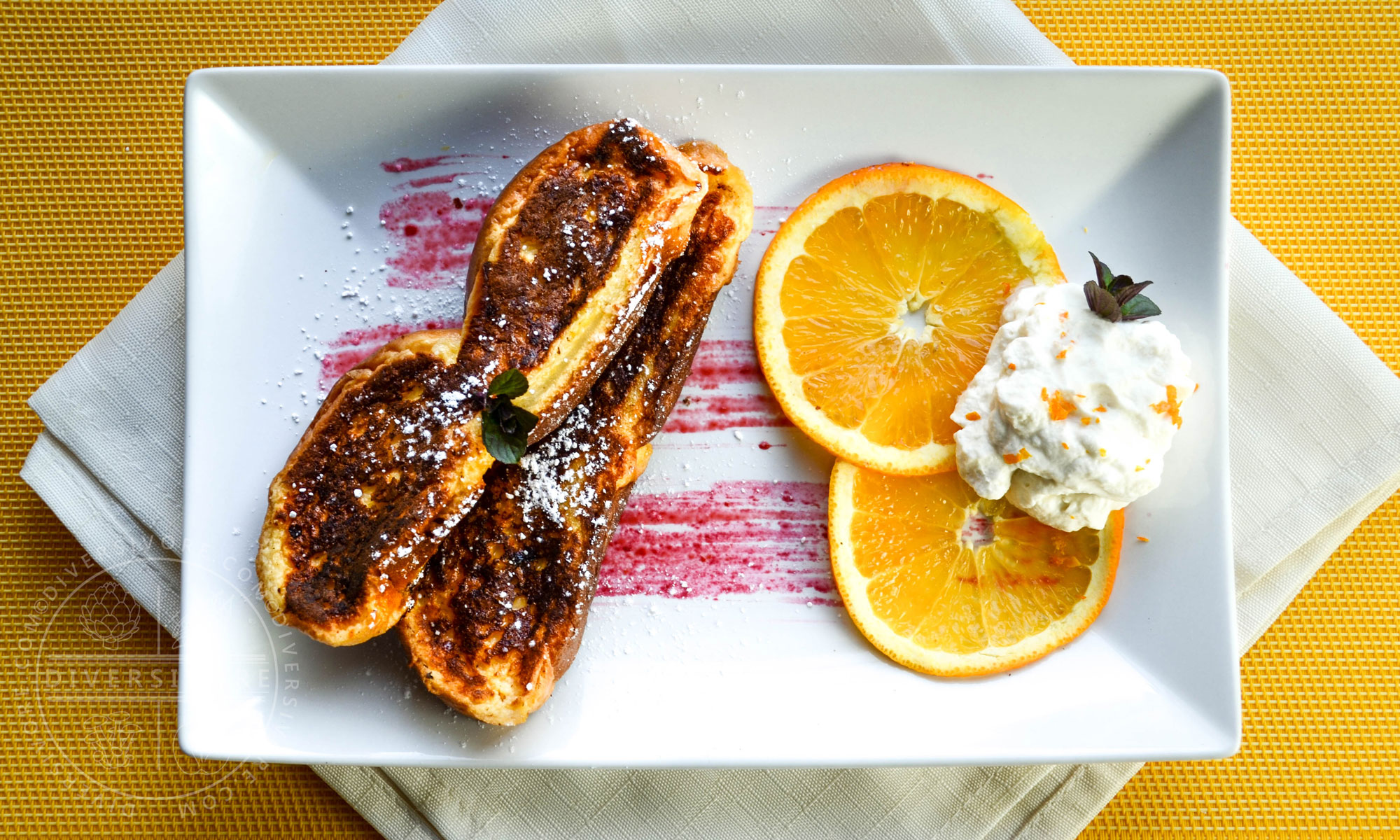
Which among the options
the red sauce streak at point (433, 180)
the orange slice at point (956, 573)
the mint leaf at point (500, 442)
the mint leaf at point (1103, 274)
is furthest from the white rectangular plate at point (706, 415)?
the mint leaf at point (500, 442)

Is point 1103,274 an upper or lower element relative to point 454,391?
upper

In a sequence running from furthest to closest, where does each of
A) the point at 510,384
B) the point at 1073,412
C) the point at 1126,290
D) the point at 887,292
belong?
the point at 887,292 < the point at 1126,290 < the point at 1073,412 < the point at 510,384

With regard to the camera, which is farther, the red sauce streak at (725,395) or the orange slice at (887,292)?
the red sauce streak at (725,395)

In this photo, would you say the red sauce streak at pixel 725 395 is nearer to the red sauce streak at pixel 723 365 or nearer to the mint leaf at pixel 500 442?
the red sauce streak at pixel 723 365

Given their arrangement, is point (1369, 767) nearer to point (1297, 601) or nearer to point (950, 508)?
point (1297, 601)

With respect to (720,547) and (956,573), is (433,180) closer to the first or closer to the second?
(720,547)

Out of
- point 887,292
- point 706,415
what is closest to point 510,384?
point 706,415
